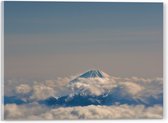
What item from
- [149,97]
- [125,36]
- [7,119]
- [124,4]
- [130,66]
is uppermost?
[124,4]

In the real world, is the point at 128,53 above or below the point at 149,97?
above

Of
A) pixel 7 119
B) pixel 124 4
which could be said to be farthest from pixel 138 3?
pixel 7 119

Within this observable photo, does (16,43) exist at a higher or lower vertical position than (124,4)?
lower

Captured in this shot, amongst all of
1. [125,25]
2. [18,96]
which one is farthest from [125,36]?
[18,96]

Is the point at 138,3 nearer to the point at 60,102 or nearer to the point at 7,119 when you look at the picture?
the point at 60,102

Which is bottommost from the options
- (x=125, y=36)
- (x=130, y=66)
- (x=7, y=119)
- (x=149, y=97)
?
(x=7, y=119)

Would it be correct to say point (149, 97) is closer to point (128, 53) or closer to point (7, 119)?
point (128, 53)

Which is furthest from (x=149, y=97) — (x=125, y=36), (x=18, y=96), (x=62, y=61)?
(x=18, y=96)
